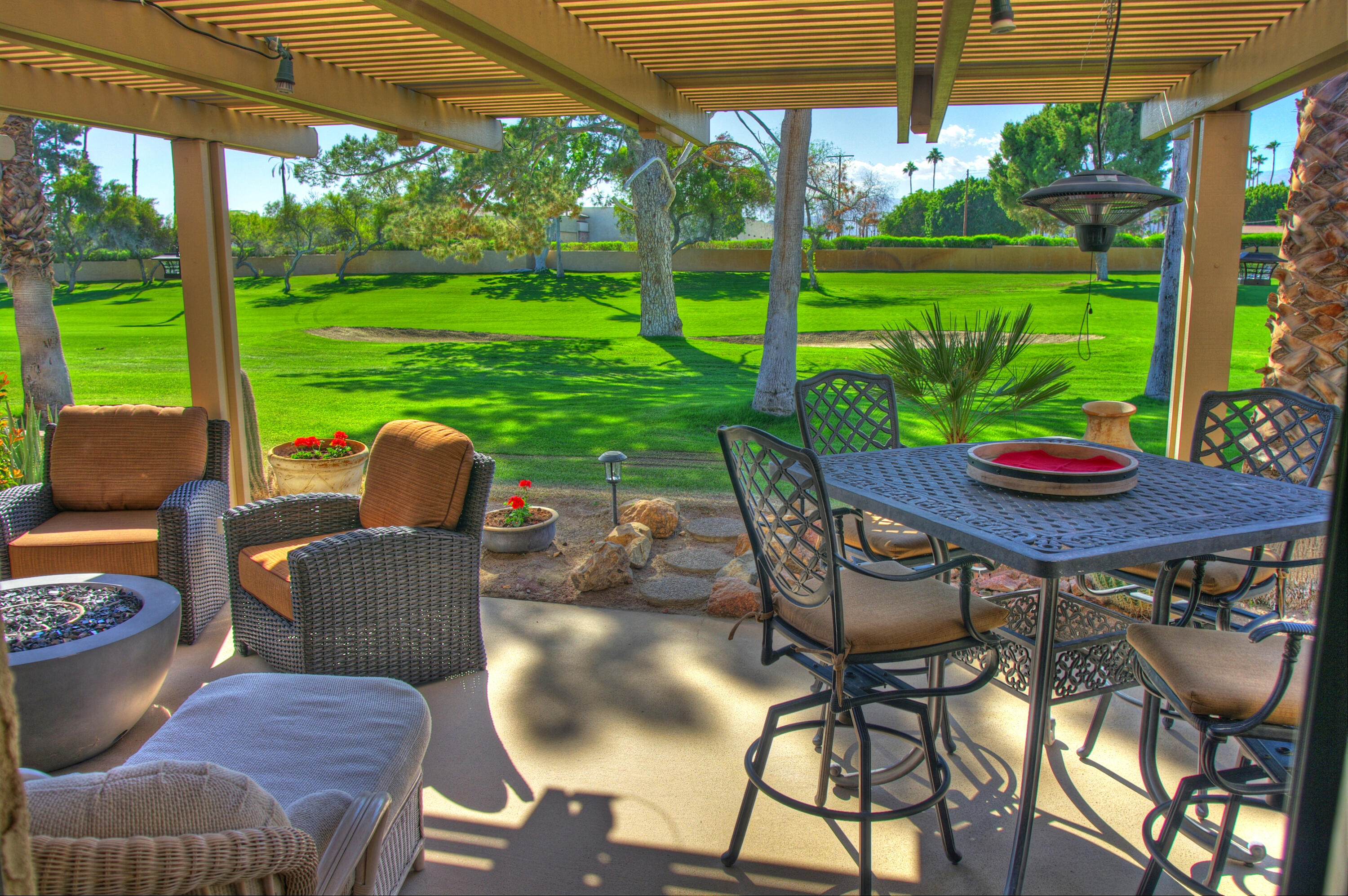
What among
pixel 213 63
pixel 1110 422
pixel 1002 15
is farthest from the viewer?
pixel 1110 422

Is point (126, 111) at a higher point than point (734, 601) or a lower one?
higher

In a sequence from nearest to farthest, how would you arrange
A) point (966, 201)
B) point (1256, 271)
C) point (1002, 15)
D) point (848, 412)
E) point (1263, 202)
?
point (1002, 15)
point (848, 412)
point (1256, 271)
point (1263, 202)
point (966, 201)

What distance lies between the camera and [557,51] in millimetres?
3123

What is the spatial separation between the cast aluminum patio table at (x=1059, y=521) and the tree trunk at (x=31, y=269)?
7346 millimetres

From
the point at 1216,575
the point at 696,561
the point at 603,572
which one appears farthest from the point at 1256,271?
the point at 603,572

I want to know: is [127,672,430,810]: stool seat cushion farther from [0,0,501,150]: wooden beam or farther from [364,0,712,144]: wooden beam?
[0,0,501,150]: wooden beam

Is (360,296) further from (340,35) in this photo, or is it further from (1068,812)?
(1068,812)

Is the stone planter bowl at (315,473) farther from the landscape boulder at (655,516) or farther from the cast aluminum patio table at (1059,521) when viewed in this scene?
the cast aluminum patio table at (1059,521)

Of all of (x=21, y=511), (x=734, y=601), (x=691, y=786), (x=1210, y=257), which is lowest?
(x=691, y=786)

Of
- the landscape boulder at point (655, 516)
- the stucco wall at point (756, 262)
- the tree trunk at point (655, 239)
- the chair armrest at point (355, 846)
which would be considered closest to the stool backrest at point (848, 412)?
the landscape boulder at point (655, 516)

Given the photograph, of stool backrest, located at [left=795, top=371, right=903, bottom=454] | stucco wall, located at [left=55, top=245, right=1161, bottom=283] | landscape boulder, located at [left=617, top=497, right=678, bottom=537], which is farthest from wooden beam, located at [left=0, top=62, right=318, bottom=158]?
stucco wall, located at [left=55, top=245, right=1161, bottom=283]

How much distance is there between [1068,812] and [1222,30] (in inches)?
119

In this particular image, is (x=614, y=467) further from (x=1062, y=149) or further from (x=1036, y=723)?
(x=1062, y=149)

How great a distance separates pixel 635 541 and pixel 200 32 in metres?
2.92
